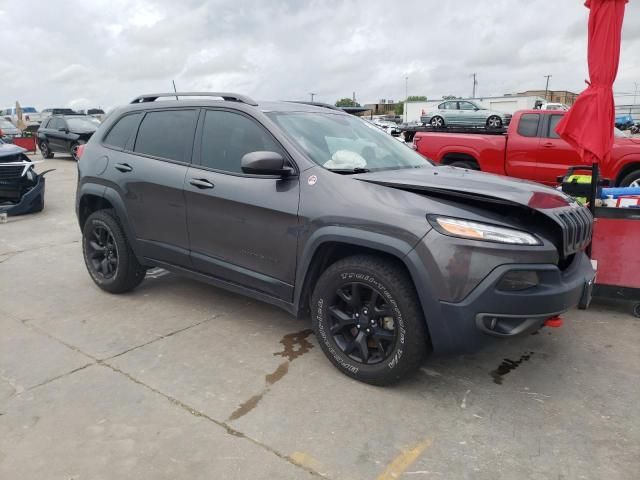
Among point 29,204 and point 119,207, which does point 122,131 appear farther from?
point 29,204

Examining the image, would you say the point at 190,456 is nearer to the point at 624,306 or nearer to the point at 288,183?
the point at 288,183

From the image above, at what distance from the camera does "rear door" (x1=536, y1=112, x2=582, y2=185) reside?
9.31m

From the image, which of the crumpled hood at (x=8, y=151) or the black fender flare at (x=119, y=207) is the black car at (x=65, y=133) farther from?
the black fender flare at (x=119, y=207)

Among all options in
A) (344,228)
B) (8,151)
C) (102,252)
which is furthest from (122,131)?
(8,151)

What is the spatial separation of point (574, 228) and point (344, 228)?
4.43ft

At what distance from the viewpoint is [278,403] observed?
3096 millimetres

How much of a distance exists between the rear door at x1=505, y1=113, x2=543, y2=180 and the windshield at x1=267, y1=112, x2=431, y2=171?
6.03 meters

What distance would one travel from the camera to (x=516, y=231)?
9.40ft

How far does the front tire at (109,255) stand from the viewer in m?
4.73

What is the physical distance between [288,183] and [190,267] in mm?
1267

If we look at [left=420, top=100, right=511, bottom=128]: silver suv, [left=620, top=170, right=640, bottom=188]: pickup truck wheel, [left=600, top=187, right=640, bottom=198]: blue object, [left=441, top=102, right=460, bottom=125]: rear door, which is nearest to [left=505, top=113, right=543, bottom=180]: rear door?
[left=620, top=170, right=640, bottom=188]: pickup truck wheel

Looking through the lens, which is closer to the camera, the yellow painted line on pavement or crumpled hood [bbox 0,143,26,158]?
the yellow painted line on pavement

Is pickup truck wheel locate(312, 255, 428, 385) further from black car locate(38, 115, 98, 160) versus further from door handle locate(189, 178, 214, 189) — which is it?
black car locate(38, 115, 98, 160)

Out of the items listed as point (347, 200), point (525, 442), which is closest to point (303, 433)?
point (525, 442)
